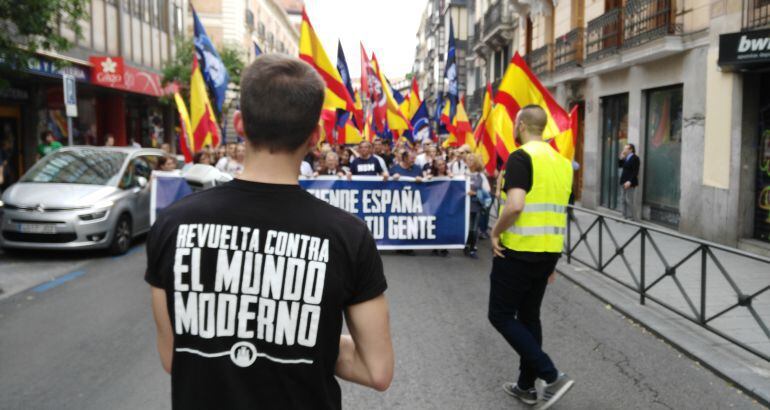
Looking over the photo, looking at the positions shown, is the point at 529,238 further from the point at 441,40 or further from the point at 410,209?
the point at 441,40

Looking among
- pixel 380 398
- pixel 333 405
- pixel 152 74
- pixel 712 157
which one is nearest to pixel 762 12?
pixel 712 157

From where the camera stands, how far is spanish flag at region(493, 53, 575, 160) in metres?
7.60

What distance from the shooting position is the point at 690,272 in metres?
6.40

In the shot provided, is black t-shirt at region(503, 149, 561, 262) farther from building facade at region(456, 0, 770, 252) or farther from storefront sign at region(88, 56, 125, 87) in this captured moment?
storefront sign at region(88, 56, 125, 87)

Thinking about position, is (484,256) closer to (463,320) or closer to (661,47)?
(463,320)

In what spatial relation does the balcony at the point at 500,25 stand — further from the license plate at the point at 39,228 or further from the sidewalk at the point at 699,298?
the license plate at the point at 39,228

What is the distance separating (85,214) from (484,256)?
596cm

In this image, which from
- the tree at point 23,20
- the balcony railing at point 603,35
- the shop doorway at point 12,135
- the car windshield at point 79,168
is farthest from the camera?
the shop doorway at point 12,135

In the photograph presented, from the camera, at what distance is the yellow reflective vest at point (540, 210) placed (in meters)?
4.10

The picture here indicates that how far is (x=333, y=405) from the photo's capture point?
5.79ft

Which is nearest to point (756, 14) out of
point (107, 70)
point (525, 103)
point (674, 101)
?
point (674, 101)

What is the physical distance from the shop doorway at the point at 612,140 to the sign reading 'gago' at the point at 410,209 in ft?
27.7

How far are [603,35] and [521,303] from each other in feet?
48.5

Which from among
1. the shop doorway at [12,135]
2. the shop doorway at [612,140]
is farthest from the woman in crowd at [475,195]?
the shop doorway at [12,135]
